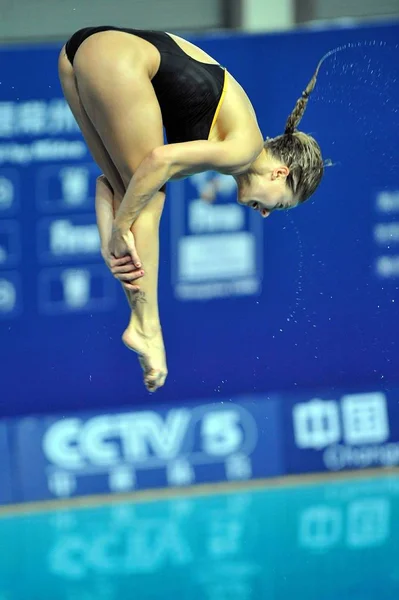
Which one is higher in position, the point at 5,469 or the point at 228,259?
the point at 228,259

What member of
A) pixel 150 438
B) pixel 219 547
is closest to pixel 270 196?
pixel 219 547

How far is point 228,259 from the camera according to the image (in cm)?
621

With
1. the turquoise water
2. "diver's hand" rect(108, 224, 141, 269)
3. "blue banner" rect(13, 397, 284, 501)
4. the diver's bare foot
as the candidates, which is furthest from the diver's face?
"blue banner" rect(13, 397, 284, 501)

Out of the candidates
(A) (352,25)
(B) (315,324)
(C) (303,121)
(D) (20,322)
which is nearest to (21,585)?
(D) (20,322)

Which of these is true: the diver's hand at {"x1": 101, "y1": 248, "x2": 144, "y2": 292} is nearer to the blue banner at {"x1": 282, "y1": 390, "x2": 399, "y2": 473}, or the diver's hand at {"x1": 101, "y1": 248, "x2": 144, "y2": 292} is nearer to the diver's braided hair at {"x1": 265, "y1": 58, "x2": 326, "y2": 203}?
the diver's braided hair at {"x1": 265, "y1": 58, "x2": 326, "y2": 203}

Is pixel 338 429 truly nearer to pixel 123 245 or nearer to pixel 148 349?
pixel 148 349

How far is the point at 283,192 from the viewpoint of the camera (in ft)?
13.6

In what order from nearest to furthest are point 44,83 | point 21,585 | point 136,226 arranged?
point 136,226, point 21,585, point 44,83

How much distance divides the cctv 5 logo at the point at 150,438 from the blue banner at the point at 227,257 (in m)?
0.09

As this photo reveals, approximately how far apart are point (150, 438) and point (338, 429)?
0.96 meters

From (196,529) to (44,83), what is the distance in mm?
2143

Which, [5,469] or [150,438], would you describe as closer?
[5,469]

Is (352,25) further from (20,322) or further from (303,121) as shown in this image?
(20,322)

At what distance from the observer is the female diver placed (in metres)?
3.82
